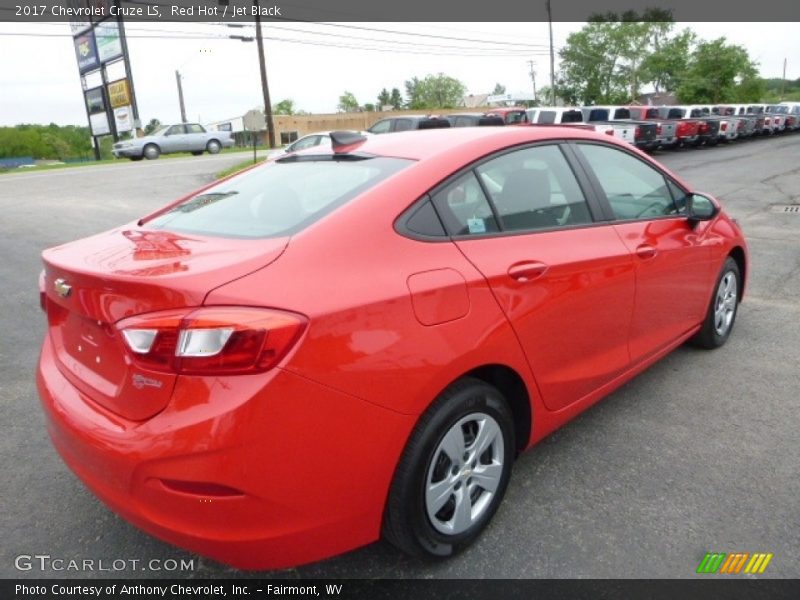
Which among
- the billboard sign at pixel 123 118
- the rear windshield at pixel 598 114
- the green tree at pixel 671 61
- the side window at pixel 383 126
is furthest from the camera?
the green tree at pixel 671 61

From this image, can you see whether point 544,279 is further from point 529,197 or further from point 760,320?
point 760,320

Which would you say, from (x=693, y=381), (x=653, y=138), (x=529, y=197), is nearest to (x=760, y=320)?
(x=693, y=381)

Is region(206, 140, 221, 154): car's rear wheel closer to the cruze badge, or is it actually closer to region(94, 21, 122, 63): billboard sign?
region(94, 21, 122, 63): billboard sign

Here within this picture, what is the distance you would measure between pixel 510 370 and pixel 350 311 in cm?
84

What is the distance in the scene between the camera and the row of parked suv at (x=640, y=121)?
19672 millimetres

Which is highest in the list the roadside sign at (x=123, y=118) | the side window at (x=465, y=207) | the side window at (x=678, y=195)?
the roadside sign at (x=123, y=118)

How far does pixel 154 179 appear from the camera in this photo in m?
17.5

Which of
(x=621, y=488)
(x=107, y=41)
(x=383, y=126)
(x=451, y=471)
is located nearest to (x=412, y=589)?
(x=451, y=471)

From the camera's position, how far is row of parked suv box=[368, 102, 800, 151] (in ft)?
64.5

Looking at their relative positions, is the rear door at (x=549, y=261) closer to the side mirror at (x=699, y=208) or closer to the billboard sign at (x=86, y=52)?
the side mirror at (x=699, y=208)

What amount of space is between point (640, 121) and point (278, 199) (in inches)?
903

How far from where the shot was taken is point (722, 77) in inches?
2247

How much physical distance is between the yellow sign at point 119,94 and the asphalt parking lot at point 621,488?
3223 cm

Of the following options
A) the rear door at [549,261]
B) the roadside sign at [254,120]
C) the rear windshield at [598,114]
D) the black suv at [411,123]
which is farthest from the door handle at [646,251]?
the rear windshield at [598,114]
